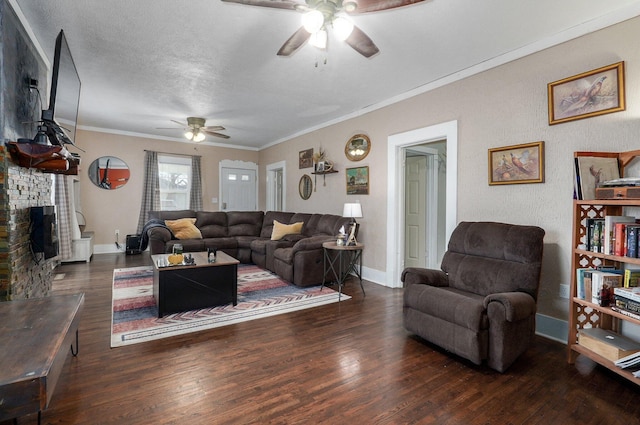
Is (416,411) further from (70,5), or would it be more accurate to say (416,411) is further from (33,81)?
(33,81)

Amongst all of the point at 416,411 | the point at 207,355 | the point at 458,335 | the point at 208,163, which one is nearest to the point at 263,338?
the point at 207,355

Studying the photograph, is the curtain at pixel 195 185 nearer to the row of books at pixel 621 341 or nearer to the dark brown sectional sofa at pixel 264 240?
the dark brown sectional sofa at pixel 264 240

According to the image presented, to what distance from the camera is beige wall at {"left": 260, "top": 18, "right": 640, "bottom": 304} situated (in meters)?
2.26

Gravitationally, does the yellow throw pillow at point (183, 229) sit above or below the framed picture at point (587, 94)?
below

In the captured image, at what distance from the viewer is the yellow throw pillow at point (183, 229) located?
535 cm

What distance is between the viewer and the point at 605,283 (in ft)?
6.72

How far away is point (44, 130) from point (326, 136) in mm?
3887

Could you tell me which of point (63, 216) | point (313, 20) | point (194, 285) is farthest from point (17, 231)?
point (63, 216)

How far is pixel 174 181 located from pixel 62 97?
4.83 m

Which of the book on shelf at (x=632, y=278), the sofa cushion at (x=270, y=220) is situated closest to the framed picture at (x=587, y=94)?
the book on shelf at (x=632, y=278)

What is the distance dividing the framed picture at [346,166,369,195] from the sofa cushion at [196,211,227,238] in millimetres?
2826

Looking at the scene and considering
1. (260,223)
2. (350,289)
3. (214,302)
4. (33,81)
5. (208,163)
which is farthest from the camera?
(208,163)

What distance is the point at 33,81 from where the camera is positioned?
2.56 m

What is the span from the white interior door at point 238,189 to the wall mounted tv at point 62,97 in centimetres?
469
